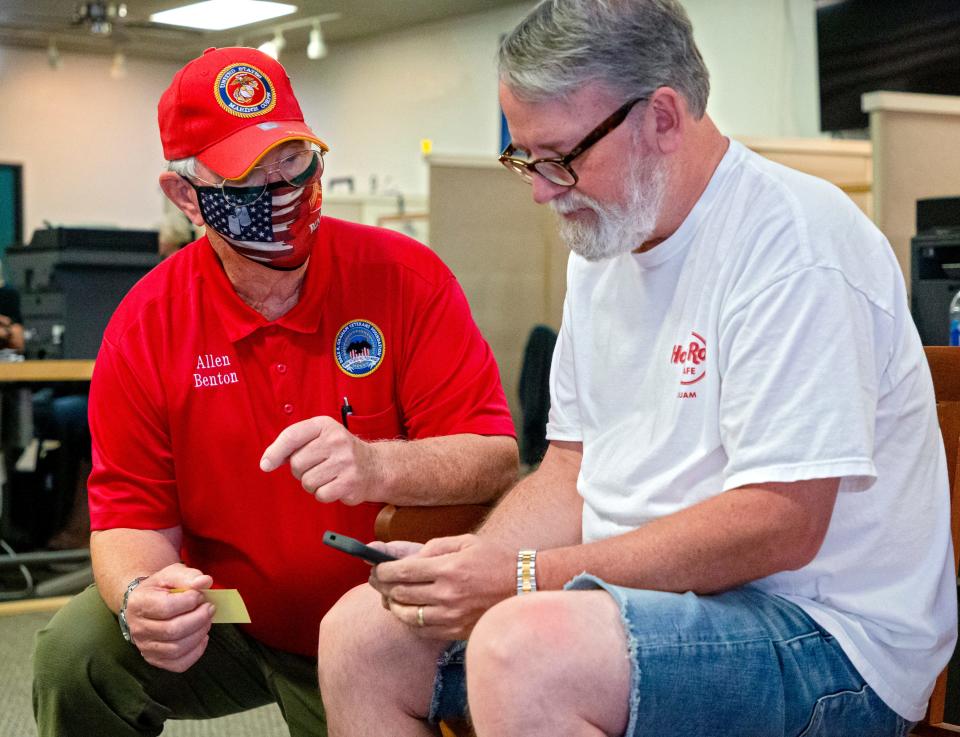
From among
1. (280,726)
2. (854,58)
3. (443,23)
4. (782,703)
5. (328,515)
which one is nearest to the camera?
(782,703)

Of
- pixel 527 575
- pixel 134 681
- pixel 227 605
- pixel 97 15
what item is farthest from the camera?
Answer: pixel 97 15

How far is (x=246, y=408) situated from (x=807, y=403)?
0.80 meters

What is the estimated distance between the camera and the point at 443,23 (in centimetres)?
933

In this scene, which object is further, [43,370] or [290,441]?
[43,370]

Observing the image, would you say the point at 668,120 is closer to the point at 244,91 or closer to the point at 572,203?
the point at 572,203

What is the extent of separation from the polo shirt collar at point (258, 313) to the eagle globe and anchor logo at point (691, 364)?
0.59 metres

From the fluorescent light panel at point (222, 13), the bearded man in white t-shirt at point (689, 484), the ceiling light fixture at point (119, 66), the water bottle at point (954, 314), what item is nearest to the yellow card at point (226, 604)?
the bearded man in white t-shirt at point (689, 484)

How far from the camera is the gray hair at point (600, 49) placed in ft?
3.93

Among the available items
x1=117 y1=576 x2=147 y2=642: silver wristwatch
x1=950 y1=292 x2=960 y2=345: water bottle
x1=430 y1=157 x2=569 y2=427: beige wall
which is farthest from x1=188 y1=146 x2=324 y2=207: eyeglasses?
x1=430 y1=157 x2=569 y2=427: beige wall

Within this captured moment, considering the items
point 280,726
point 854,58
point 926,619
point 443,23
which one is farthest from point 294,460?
point 443,23

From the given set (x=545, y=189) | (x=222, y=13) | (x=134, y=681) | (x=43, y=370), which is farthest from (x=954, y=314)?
(x=222, y=13)

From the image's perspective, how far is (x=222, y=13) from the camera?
8.87 m

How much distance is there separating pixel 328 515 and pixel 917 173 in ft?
9.00

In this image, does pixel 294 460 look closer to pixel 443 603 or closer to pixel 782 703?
pixel 443 603
